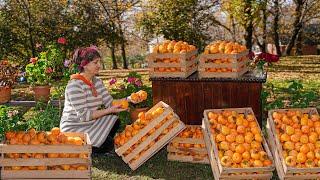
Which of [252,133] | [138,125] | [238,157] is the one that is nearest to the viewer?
[238,157]

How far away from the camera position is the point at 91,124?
6.30 metres

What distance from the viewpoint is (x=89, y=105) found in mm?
6191

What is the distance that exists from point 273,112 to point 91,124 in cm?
234

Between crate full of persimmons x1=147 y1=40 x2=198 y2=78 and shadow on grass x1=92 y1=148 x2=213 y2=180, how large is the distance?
4.03 feet

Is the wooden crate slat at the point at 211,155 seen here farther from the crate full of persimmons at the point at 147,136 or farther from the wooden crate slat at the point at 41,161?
the wooden crate slat at the point at 41,161

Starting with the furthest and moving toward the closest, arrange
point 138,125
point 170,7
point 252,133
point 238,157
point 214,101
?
1. point 170,7
2. point 214,101
3. point 138,125
4. point 252,133
5. point 238,157

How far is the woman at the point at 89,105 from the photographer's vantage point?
5969mm

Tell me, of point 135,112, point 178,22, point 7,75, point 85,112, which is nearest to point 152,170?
point 85,112

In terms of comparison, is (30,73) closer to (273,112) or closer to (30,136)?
(30,136)

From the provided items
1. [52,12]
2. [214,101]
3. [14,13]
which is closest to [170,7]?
[52,12]

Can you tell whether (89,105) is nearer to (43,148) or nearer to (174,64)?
(43,148)

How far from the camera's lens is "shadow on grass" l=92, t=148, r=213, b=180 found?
5816mm

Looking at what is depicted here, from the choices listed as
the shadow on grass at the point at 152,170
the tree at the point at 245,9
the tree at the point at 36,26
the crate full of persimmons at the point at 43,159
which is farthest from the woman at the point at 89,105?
the tree at the point at 245,9

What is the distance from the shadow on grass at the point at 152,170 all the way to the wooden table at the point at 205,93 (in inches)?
35.0
